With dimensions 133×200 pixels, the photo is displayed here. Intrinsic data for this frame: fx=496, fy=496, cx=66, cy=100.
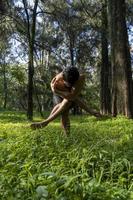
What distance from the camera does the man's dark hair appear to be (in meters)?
8.52

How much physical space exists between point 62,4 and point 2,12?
22.4ft

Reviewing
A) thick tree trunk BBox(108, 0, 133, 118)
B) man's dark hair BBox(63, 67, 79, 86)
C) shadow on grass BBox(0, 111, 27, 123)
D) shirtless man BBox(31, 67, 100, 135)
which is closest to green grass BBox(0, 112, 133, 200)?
shirtless man BBox(31, 67, 100, 135)

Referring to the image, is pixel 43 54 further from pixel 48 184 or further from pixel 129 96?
pixel 48 184

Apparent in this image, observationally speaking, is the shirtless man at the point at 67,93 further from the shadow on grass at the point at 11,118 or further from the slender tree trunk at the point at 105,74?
the slender tree trunk at the point at 105,74

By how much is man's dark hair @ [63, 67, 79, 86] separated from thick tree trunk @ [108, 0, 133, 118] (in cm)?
650

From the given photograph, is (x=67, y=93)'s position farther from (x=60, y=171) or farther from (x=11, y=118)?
(x=11, y=118)

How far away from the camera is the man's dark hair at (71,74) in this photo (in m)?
8.52

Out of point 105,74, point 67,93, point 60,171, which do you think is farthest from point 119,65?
point 105,74

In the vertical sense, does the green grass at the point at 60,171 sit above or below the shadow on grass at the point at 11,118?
below

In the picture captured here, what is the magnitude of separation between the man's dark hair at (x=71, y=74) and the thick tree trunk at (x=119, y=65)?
21.3ft

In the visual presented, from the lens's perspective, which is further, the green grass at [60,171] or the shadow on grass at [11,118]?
the shadow on grass at [11,118]

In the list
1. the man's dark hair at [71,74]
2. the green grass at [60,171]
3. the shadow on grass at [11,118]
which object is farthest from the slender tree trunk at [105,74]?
the green grass at [60,171]

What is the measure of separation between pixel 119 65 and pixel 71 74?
725 centimetres

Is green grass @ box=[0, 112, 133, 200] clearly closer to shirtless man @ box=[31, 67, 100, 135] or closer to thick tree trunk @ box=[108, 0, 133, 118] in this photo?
shirtless man @ box=[31, 67, 100, 135]
